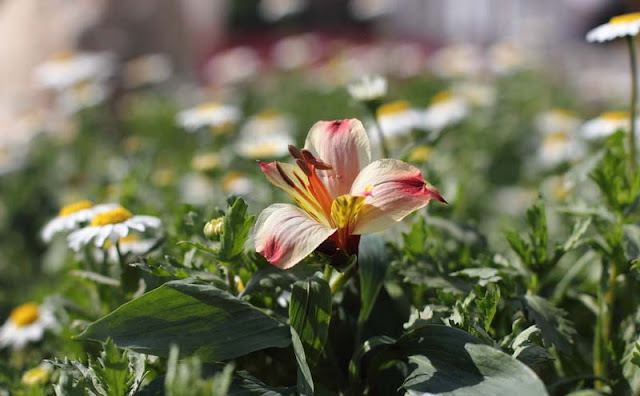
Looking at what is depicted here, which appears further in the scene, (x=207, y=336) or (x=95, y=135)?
(x=95, y=135)

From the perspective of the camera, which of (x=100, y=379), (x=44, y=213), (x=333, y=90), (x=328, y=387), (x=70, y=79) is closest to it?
(x=100, y=379)

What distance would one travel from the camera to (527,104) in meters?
3.11

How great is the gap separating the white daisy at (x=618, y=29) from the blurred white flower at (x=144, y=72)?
2.83 meters

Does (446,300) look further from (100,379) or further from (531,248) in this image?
(100,379)

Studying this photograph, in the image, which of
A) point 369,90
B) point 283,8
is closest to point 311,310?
point 369,90

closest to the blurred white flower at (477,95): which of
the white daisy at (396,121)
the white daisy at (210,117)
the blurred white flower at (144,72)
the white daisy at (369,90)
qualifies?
the white daisy at (396,121)

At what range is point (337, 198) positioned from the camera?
71cm

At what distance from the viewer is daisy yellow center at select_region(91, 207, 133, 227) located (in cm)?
105

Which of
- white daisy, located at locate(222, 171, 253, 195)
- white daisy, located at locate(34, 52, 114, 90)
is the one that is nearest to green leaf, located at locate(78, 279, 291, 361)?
white daisy, located at locate(222, 171, 253, 195)

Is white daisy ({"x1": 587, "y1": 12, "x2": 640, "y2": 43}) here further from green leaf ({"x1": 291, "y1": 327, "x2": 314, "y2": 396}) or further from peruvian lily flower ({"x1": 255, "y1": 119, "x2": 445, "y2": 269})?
green leaf ({"x1": 291, "y1": 327, "x2": 314, "y2": 396})

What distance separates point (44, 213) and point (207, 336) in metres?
1.78

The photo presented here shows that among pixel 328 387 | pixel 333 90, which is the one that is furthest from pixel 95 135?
pixel 328 387

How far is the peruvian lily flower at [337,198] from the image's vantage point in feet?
2.27

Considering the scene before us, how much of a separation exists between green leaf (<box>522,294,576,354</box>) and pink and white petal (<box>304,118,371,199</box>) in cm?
25
